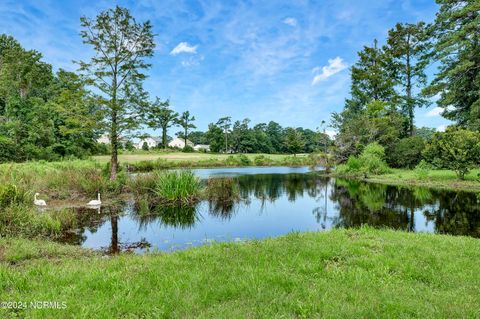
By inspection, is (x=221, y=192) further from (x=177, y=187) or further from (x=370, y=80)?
(x=370, y=80)

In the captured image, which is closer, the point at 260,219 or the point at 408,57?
the point at 260,219

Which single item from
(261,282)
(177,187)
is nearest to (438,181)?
(177,187)

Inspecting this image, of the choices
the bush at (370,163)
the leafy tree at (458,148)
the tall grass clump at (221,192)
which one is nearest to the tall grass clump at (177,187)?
the tall grass clump at (221,192)

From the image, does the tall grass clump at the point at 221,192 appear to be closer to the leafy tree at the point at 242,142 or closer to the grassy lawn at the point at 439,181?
the grassy lawn at the point at 439,181

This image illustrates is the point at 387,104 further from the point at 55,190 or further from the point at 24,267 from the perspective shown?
the point at 24,267

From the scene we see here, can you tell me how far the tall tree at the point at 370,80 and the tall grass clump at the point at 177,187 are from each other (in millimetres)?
30569

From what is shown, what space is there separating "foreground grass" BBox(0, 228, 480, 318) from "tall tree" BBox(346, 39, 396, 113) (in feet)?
114

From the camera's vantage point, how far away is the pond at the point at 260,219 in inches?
330

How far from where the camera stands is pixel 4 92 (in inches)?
1389

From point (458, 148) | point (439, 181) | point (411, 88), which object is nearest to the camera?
point (458, 148)

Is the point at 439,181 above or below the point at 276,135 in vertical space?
below

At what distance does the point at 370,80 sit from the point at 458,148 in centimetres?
2067

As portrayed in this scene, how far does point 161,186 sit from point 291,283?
32.5 ft

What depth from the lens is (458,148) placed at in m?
18.6
